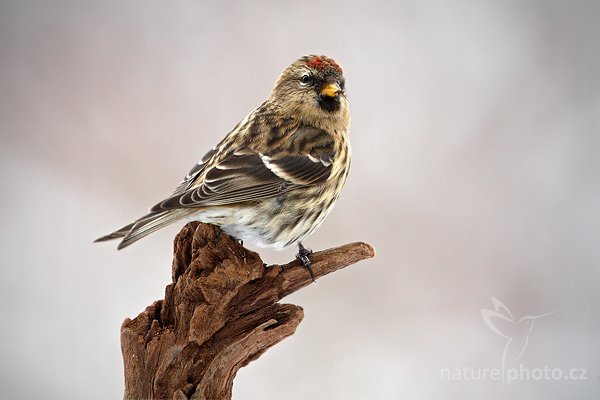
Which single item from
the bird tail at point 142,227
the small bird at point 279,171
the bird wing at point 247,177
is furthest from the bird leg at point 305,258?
the bird tail at point 142,227

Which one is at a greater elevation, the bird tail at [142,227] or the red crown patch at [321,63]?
the red crown patch at [321,63]

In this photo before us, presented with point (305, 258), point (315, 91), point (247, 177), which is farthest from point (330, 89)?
point (305, 258)

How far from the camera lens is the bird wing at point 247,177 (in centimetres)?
266

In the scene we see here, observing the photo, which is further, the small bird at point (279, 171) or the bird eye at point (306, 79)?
the bird eye at point (306, 79)

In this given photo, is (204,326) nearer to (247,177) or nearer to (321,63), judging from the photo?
(247,177)

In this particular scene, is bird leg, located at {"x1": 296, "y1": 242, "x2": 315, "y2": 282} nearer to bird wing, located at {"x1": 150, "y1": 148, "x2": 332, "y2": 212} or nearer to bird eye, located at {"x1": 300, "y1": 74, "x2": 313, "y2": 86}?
bird wing, located at {"x1": 150, "y1": 148, "x2": 332, "y2": 212}

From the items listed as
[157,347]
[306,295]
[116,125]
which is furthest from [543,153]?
[157,347]

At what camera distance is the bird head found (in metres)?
3.09

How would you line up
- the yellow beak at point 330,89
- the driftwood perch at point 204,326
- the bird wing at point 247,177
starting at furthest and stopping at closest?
the yellow beak at point 330,89 → the bird wing at point 247,177 → the driftwood perch at point 204,326

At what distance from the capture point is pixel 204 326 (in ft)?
8.17

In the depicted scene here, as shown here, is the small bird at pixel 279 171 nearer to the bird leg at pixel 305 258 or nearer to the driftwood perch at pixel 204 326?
the bird leg at pixel 305 258

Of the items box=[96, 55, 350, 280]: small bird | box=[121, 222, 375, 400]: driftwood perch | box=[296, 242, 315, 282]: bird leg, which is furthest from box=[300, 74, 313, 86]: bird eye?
box=[121, 222, 375, 400]: driftwood perch

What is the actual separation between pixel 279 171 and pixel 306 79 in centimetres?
50

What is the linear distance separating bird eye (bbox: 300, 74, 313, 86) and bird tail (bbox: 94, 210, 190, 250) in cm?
89
